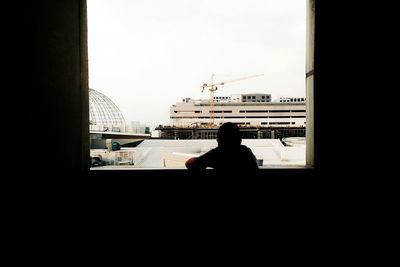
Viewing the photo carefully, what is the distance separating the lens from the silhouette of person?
178 centimetres

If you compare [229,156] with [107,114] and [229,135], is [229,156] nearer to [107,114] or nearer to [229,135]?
[229,135]

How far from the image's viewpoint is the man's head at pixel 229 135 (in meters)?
1.83

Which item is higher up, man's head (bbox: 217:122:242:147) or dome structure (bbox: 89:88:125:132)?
dome structure (bbox: 89:88:125:132)

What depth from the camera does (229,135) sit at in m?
1.83

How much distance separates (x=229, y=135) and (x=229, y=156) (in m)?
0.14
